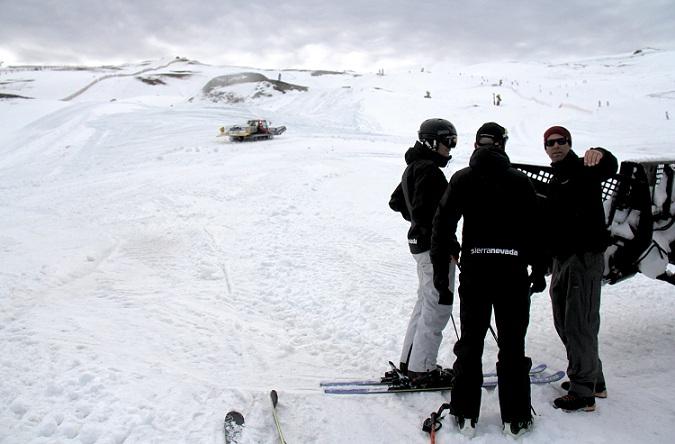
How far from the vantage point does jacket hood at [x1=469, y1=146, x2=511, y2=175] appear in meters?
3.49

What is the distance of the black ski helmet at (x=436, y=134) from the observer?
13.5 ft

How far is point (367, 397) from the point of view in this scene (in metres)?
4.20

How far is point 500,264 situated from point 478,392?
0.98m

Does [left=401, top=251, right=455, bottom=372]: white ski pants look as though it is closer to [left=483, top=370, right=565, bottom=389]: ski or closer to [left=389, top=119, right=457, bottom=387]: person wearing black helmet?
[left=389, top=119, right=457, bottom=387]: person wearing black helmet

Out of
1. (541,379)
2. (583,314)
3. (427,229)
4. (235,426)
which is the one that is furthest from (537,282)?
(235,426)

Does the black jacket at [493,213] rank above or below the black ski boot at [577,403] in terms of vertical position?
above

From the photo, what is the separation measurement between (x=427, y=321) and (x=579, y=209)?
1.51 meters

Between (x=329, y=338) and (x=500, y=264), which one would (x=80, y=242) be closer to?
(x=329, y=338)

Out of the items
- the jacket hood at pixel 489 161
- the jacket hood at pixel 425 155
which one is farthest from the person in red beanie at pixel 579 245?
the jacket hood at pixel 425 155

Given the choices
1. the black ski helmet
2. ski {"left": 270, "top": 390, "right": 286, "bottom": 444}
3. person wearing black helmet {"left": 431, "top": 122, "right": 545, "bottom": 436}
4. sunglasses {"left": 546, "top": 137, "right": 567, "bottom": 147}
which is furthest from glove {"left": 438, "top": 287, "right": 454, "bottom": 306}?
ski {"left": 270, "top": 390, "right": 286, "bottom": 444}

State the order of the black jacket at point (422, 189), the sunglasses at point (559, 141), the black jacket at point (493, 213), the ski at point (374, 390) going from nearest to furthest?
the black jacket at point (493, 213)
the sunglasses at point (559, 141)
the black jacket at point (422, 189)
the ski at point (374, 390)

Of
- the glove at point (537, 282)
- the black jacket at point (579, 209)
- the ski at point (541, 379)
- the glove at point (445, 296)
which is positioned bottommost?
the ski at point (541, 379)

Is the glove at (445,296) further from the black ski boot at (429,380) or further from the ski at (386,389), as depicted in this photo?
the ski at (386,389)

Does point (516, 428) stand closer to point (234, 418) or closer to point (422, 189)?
point (422, 189)
